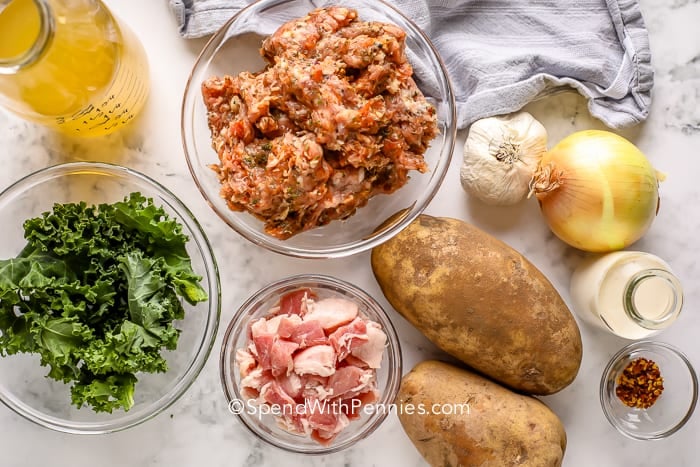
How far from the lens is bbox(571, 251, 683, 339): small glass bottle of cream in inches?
72.8

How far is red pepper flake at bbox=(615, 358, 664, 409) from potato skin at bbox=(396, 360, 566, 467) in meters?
0.24

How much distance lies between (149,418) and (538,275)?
3.62 feet

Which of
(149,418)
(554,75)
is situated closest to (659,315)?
(554,75)

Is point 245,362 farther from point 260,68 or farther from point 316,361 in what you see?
point 260,68

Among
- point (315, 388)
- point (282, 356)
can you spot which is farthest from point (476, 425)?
point (282, 356)

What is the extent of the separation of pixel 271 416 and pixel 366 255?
523 millimetres

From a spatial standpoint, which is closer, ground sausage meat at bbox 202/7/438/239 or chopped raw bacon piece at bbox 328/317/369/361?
ground sausage meat at bbox 202/7/438/239

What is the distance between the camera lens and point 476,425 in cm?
184

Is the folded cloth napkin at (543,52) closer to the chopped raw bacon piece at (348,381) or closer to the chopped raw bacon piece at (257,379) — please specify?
the chopped raw bacon piece at (348,381)

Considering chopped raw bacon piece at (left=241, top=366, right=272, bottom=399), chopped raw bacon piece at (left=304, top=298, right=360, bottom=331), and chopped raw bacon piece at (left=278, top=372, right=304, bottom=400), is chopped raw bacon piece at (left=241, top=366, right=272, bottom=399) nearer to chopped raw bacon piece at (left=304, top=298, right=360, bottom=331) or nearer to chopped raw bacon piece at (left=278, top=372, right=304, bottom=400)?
chopped raw bacon piece at (left=278, top=372, right=304, bottom=400)

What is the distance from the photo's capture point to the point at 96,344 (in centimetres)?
163

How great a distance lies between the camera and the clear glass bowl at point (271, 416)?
194 cm

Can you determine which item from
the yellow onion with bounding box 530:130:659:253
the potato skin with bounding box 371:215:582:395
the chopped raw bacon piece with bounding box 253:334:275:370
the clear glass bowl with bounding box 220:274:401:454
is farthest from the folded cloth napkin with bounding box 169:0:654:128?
the chopped raw bacon piece with bounding box 253:334:275:370

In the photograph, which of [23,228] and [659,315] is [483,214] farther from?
[23,228]
